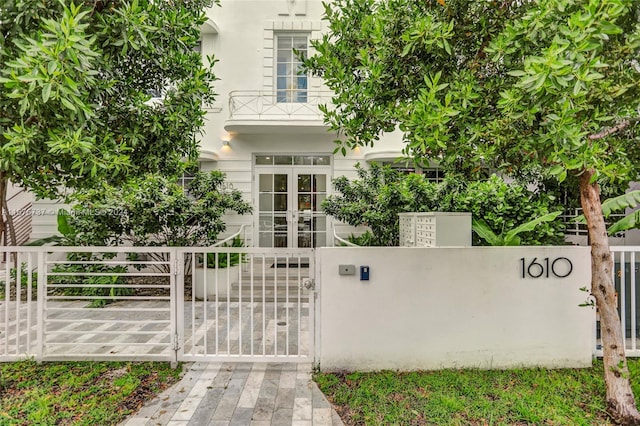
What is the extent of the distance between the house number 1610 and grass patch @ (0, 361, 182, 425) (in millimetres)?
4089

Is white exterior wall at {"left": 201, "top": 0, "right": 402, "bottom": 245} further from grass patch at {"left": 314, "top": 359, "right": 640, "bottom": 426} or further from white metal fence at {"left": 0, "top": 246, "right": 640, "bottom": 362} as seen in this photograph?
grass patch at {"left": 314, "top": 359, "right": 640, "bottom": 426}

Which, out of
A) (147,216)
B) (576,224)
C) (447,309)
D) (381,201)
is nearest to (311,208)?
(381,201)

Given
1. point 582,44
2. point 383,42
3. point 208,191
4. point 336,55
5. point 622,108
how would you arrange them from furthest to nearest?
1. point 208,191
2. point 336,55
3. point 383,42
4. point 622,108
5. point 582,44

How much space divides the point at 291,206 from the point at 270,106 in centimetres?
273

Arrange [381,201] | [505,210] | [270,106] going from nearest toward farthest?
[505,210], [381,201], [270,106]

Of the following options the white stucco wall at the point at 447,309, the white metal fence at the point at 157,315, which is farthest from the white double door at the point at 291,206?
the white stucco wall at the point at 447,309

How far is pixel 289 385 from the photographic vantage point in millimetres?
3609

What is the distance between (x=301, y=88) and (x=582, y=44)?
26.0 ft

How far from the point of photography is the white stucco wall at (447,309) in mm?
3840

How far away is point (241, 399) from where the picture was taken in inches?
132

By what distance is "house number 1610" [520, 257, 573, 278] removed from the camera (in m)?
3.86

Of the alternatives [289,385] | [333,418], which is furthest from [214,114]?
[333,418]

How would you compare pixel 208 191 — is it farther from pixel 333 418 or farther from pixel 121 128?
pixel 333 418

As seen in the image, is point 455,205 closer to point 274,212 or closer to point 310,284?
point 310,284
